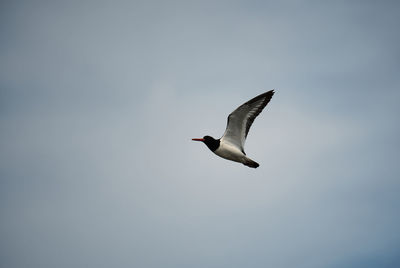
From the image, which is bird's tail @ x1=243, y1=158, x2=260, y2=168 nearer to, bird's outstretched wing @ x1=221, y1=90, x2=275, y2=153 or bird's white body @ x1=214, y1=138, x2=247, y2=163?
bird's white body @ x1=214, y1=138, x2=247, y2=163

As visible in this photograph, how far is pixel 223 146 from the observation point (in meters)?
21.8

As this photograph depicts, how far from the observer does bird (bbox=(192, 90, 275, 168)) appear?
2075 centimetres

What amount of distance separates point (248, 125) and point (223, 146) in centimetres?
154

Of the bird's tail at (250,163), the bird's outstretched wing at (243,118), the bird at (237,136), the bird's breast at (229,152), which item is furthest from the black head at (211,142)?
the bird's tail at (250,163)

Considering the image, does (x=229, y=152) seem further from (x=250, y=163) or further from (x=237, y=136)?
(x=250, y=163)

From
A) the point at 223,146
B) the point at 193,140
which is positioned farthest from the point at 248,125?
the point at 193,140

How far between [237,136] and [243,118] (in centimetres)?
108

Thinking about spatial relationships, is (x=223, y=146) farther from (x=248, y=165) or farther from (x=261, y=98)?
(x=261, y=98)

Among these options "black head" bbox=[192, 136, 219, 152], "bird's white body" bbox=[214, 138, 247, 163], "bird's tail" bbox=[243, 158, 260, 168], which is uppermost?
Result: "black head" bbox=[192, 136, 219, 152]

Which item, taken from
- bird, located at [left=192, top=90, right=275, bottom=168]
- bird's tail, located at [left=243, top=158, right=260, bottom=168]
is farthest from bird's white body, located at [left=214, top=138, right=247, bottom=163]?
bird's tail, located at [left=243, top=158, right=260, bottom=168]

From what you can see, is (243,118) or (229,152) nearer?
(243,118)

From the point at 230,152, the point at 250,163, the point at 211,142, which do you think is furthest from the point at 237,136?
the point at 250,163

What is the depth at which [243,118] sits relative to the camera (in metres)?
21.2

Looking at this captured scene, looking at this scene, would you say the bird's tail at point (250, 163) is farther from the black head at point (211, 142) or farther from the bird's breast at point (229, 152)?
the black head at point (211, 142)
